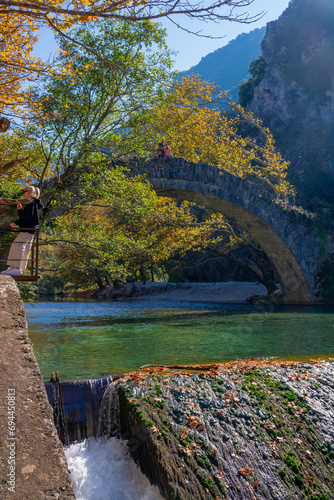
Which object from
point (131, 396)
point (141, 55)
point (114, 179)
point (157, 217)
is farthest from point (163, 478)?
point (157, 217)

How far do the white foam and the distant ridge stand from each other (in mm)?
114078

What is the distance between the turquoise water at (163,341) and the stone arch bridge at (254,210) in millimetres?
4695

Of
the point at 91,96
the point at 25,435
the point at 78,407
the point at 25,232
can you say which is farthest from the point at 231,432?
the point at 91,96

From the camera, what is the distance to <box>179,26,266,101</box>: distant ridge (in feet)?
370

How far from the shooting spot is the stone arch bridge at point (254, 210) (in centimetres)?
1445

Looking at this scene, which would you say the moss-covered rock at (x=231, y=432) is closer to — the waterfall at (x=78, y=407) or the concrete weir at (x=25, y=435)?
the waterfall at (x=78, y=407)

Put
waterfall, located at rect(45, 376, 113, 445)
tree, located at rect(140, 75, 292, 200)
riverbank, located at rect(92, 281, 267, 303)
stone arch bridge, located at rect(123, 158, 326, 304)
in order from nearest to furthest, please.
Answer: waterfall, located at rect(45, 376, 113, 445)
stone arch bridge, located at rect(123, 158, 326, 304)
tree, located at rect(140, 75, 292, 200)
riverbank, located at rect(92, 281, 267, 303)

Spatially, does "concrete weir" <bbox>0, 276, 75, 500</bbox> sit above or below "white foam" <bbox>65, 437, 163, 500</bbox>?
above

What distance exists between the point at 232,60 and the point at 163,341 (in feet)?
411

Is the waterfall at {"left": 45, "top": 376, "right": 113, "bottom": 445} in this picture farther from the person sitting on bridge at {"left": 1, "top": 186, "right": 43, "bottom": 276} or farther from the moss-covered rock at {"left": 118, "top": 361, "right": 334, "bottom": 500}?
the person sitting on bridge at {"left": 1, "top": 186, "right": 43, "bottom": 276}

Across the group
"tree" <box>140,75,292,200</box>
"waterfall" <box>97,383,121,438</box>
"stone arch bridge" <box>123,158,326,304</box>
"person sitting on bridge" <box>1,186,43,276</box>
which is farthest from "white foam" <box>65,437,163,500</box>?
"tree" <box>140,75,292,200</box>

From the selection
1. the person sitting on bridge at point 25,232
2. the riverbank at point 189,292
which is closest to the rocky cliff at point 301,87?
the riverbank at point 189,292

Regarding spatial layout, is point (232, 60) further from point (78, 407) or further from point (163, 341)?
point (78, 407)

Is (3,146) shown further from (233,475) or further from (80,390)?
(233,475)
